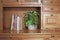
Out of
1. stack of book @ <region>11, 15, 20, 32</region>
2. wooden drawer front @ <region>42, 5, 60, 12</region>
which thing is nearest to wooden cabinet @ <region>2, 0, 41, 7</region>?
wooden drawer front @ <region>42, 5, 60, 12</region>

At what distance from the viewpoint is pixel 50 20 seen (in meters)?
3.21

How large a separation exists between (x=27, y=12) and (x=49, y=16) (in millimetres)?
489

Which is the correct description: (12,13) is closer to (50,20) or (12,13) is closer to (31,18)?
(31,18)

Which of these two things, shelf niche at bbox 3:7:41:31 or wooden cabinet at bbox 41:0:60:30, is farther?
shelf niche at bbox 3:7:41:31

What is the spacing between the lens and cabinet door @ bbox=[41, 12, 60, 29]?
10.5ft

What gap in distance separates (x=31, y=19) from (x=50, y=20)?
404 millimetres

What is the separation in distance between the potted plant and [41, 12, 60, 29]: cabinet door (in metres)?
0.20

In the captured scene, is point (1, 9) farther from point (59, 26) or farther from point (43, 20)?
point (59, 26)

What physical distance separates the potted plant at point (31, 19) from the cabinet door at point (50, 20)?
204mm

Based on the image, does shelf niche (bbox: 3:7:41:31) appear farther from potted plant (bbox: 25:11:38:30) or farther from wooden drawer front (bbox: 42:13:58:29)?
wooden drawer front (bbox: 42:13:58:29)

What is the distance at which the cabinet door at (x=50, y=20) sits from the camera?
3211mm

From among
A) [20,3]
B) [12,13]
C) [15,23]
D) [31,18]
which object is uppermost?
[20,3]

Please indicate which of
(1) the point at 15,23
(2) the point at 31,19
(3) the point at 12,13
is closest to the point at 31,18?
(2) the point at 31,19

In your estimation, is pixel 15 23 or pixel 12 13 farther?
pixel 12 13
